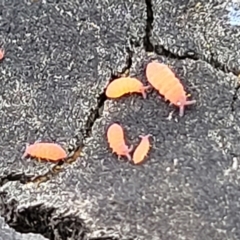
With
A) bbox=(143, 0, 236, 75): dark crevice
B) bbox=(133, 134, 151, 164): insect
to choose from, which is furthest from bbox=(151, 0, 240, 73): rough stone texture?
bbox=(133, 134, 151, 164): insect

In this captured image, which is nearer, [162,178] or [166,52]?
[162,178]

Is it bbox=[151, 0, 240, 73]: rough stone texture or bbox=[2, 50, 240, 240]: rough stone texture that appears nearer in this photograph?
bbox=[2, 50, 240, 240]: rough stone texture

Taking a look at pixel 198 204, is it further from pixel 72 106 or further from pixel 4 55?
pixel 4 55

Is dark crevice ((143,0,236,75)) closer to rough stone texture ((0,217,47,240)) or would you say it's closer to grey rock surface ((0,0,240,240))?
grey rock surface ((0,0,240,240))

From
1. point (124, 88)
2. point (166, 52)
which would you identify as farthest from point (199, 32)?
point (124, 88)

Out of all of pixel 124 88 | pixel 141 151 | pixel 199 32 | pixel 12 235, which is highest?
pixel 199 32

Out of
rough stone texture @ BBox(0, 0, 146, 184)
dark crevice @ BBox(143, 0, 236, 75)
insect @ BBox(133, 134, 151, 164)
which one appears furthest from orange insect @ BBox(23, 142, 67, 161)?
dark crevice @ BBox(143, 0, 236, 75)

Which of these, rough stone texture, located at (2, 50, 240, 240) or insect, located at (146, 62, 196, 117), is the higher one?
insect, located at (146, 62, 196, 117)

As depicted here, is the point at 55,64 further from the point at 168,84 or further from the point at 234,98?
the point at 234,98

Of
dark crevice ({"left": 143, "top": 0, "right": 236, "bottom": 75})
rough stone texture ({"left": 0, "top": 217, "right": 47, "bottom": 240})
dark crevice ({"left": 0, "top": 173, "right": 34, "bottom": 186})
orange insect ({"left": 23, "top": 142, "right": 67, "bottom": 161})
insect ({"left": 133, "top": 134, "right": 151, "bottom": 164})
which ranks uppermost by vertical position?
dark crevice ({"left": 143, "top": 0, "right": 236, "bottom": 75})
